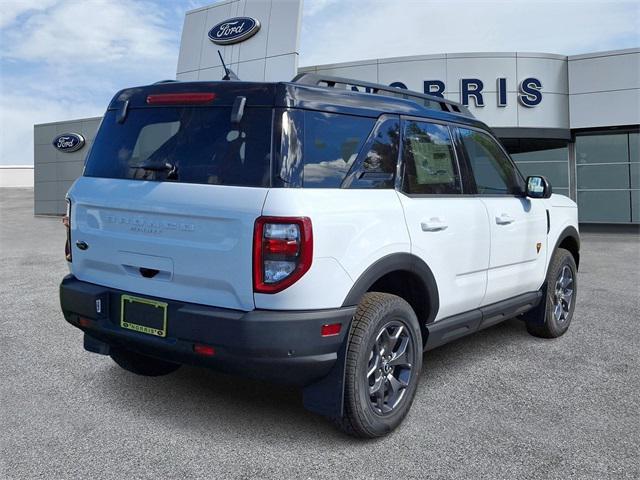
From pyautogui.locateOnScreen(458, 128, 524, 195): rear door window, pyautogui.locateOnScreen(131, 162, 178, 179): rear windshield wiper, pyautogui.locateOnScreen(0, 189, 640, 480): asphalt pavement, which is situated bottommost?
pyautogui.locateOnScreen(0, 189, 640, 480): asphalt pavement

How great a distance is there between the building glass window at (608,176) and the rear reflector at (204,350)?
1910 centimetres

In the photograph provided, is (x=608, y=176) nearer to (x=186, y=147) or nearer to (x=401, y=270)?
(x=401, y=270)

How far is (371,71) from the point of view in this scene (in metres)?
18.3

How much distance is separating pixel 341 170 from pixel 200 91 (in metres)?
0.86

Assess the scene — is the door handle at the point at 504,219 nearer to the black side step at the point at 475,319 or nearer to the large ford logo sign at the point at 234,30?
the black side step at the point at 475,319

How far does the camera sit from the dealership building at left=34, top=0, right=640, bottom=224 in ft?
58.1

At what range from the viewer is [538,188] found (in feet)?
14.8

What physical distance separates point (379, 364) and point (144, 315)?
4.24ft

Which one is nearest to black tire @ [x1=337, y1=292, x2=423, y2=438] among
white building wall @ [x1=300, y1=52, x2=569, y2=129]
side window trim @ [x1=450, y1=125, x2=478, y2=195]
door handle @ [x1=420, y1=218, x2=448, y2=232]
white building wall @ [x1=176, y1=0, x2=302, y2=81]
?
door handle @ [x1=420, y1=218, x2=448, y2=232]

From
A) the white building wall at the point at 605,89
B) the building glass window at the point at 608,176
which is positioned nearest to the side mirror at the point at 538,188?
the white building wall at the point at 605,89

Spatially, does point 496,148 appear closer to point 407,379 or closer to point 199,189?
point 407,379

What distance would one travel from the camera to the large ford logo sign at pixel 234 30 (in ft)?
60.8

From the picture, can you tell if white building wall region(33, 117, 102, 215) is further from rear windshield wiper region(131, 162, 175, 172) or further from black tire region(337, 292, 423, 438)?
black tire region(337, 292, 423, 438)

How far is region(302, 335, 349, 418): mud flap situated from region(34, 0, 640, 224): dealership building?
52.6 ft
